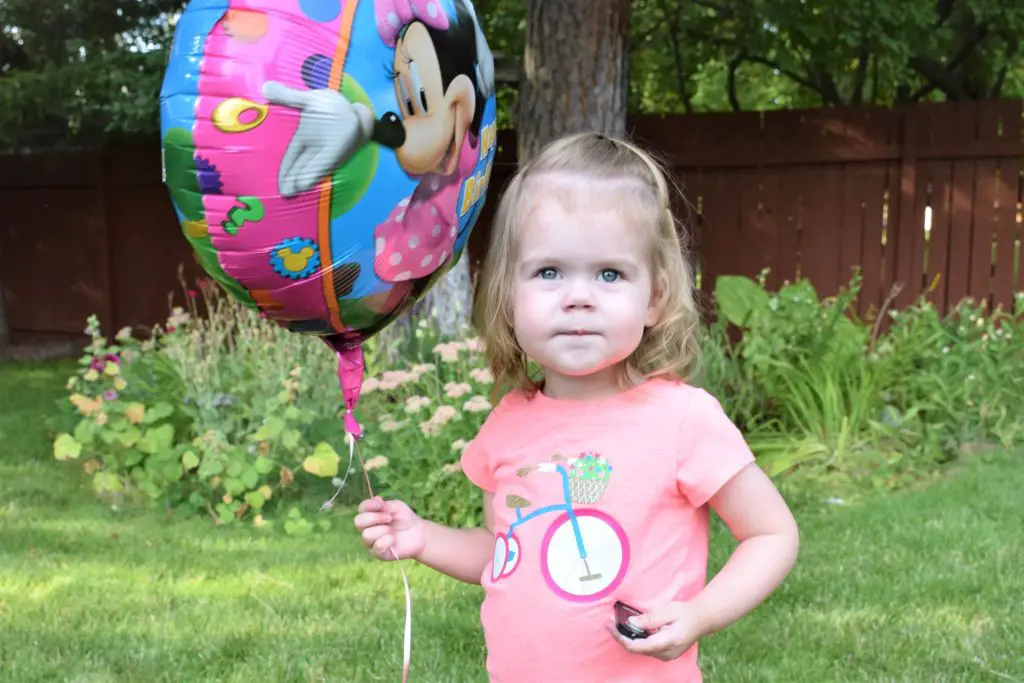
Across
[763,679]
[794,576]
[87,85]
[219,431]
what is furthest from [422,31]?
[87,85]

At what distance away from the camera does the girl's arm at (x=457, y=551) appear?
5.59 feet

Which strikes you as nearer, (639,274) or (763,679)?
(639,274)

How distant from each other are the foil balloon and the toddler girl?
17cm

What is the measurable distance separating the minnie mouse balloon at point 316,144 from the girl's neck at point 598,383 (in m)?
0.32

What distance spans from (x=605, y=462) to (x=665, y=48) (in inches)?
341

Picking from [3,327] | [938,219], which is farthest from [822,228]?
[3,327]

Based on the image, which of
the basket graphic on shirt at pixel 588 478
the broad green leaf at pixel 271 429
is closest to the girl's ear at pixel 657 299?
the basket graphic on shirt at pixel 588 478

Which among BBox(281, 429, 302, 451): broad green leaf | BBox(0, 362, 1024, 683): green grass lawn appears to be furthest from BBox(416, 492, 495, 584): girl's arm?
BBox(281, 429, 302, 451): broad green leaf

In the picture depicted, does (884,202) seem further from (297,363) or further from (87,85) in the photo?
(87,85)

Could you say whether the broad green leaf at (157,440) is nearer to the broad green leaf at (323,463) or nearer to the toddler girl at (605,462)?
the broad green leaf at (323,463)

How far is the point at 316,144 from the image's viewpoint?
1.41 m

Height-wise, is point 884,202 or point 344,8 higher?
point 344,8

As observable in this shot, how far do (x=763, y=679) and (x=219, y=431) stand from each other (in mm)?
2591

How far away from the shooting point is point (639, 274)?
144cm
